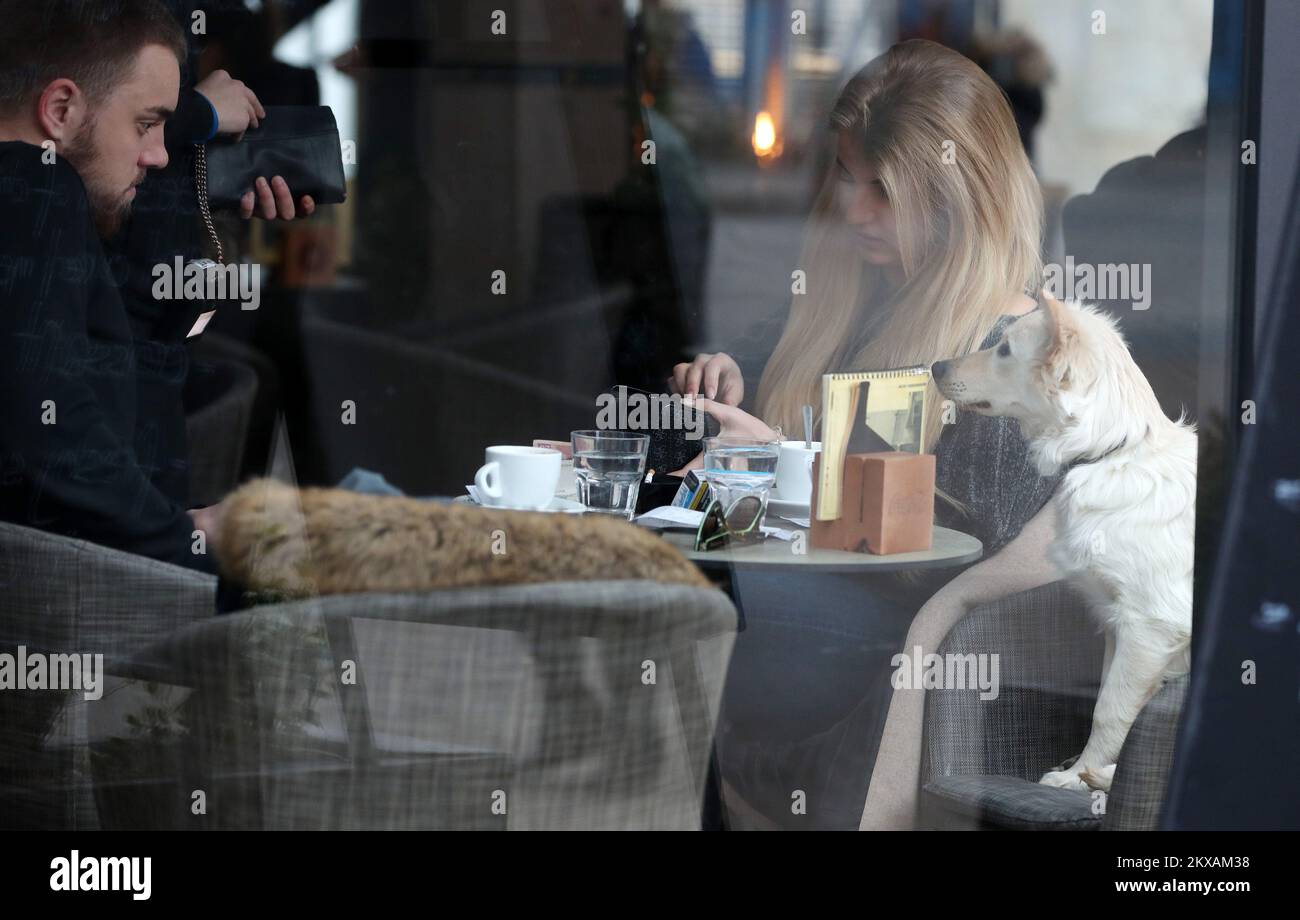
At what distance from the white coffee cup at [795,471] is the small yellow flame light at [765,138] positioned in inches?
22.1

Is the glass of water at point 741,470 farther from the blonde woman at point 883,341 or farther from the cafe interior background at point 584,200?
the cafe interior background at point 584,200

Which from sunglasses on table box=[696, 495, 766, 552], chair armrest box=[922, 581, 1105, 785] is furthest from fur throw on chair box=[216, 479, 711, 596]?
chair armrest box=[922, 581, 1105, 785]

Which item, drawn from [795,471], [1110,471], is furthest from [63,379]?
[1110,471]

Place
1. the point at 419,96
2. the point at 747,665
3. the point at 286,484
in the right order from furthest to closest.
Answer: the point at 419,96
the point at 747,665
the point at 286,484

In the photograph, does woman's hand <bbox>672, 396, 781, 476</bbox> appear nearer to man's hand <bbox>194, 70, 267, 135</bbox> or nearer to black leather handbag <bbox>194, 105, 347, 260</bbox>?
black leather handbag <bbox>194, 105, 347, 260</bbox>

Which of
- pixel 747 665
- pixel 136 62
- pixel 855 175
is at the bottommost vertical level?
pixel 747 665

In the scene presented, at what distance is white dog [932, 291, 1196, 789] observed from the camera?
6.90 ft

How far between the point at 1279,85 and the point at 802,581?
1.08m

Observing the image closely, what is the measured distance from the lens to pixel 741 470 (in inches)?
84.3

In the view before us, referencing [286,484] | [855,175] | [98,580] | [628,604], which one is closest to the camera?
[628,604]

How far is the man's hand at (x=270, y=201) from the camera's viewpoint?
213 cm
